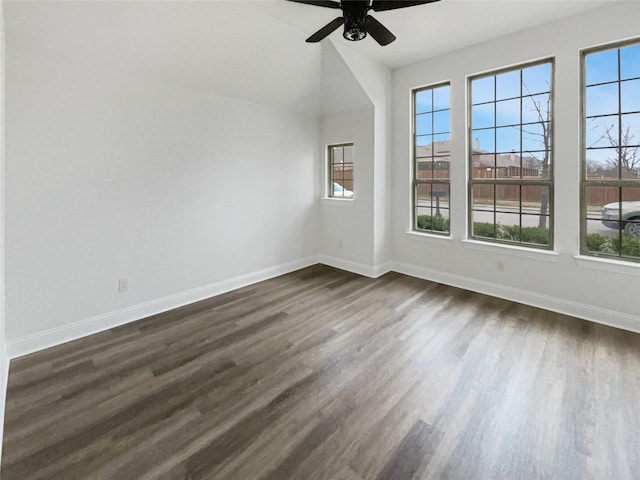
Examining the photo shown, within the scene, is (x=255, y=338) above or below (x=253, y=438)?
above

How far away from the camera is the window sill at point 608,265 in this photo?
9.61 feet

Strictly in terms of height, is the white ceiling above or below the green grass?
above

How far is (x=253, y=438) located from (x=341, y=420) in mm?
516

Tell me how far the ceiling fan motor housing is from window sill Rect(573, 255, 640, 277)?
302 cm

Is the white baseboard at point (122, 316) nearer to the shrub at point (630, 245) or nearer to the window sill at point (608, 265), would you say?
the window sill at point (608, 265)

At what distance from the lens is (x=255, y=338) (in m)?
2.91

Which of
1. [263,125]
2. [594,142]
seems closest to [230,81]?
[263,125]

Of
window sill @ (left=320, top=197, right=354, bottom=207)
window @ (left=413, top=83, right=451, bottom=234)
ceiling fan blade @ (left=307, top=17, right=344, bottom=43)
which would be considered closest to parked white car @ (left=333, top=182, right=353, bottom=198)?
window sill @ (left=320, top=197, right=354, bottom=207)

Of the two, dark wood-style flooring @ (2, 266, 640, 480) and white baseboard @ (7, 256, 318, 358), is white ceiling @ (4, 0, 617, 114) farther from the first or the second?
dark wood-style flooring @ (2, 266, 640, 480)

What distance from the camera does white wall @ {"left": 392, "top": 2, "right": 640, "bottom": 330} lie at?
300 centimetres

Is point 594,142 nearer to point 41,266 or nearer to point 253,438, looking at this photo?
point 253,438

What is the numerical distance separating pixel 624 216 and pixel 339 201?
10.7 ft

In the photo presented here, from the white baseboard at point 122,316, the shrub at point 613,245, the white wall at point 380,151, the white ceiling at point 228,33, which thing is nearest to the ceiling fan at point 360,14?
the white ceiling at point 228,33

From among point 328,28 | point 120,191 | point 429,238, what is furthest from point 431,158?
point 120,191
